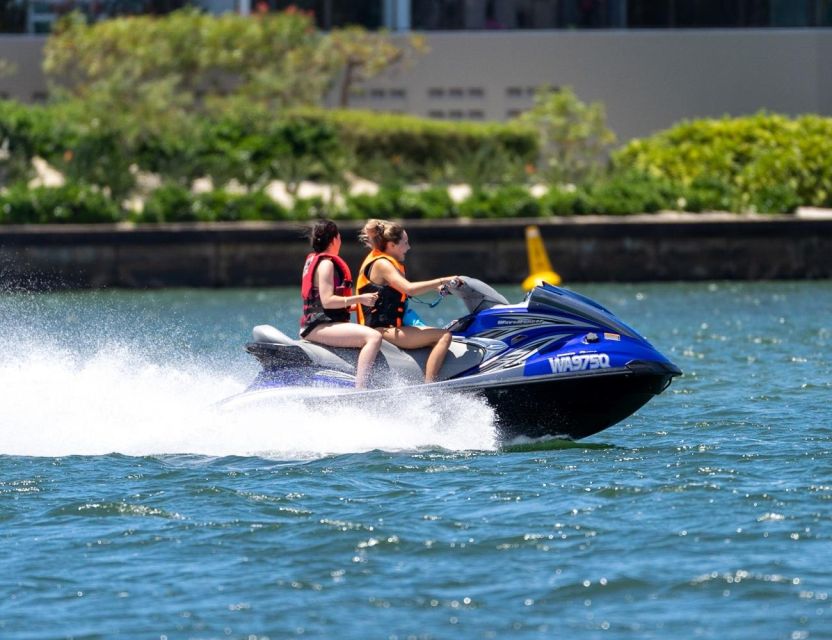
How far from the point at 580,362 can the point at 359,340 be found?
4.52 ft

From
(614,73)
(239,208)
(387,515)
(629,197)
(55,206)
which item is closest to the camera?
(387,515)

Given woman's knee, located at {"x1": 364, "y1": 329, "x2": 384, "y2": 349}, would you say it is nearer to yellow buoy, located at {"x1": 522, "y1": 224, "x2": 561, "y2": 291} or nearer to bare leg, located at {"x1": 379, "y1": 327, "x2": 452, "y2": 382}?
bare leg, located at {"x1": 379, "y1": 327, "x2": 452, "y2": 382}

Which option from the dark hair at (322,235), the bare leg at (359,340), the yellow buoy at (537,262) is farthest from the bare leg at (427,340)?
the yellow buoy at (537,262)

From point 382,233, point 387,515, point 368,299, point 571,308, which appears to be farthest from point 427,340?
point 387,515

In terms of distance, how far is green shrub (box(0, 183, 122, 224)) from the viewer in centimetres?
2462

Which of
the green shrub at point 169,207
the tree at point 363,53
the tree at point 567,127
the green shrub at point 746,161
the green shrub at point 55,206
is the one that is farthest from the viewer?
the tree at point 363,53

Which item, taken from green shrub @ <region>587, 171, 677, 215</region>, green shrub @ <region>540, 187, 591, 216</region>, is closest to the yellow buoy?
green shrub @ <region>540, 187, 591, 216</region>

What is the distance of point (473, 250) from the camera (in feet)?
80.5

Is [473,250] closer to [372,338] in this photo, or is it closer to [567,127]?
[567,127]

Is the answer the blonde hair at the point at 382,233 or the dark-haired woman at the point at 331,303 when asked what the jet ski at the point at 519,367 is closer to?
the dark-haired woman at the point at 331,303

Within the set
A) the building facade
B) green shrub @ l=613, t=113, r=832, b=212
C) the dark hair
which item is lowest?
the dark hair

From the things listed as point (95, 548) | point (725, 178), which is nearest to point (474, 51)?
point (725, 178)

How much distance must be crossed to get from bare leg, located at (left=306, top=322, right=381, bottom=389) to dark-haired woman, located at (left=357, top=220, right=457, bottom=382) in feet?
0.48

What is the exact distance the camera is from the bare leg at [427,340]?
10.6 meters
